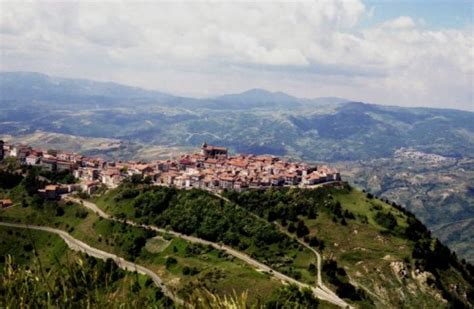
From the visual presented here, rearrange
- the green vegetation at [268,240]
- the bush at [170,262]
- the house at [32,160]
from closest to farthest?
the green vegetation at [268,240], the bush at [170,262], the house at [32,160]

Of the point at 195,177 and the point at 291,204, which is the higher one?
the point at 291,204

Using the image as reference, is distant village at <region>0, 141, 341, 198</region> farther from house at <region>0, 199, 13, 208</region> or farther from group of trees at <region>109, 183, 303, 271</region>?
group of trees at <region>109, 183, 303, 271</region>

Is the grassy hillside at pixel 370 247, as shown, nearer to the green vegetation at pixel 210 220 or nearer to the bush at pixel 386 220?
the bush at pixel 386 220

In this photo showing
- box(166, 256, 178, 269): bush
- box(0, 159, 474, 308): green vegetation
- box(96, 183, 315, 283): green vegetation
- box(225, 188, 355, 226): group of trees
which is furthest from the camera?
box(225, 188, 355, 226): group of trees

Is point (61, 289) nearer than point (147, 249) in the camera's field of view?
Yes

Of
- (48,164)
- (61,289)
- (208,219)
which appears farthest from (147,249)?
(61,289)

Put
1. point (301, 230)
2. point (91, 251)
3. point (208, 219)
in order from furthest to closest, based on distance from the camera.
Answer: point (208, 219)
point (301, 230)
point (91, 251)

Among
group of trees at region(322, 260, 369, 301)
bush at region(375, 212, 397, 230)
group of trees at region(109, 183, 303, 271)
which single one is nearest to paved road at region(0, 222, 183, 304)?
group of trees at region(109, 183, 303, 271)

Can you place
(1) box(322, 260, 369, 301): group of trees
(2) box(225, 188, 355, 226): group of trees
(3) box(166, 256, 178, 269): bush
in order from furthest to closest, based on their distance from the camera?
(2) box(225, 188, 355, 226): group of trees, (3) box(166, 256, 178, 269): bush, (1) box(322, 260, 369, 301): group of trees

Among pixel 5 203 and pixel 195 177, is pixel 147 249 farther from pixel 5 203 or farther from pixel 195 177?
pixel 5 203

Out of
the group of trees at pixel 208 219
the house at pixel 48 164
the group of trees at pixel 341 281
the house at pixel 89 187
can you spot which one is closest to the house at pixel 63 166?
the house at pixel 48 164

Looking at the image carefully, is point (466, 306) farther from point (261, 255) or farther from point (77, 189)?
point (77, 189)
